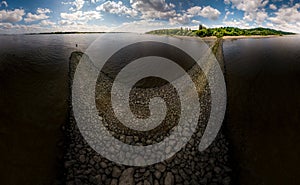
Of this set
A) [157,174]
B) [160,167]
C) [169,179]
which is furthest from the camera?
[160,167]

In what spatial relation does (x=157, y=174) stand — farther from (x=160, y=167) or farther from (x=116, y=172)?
(x=116, y=172)

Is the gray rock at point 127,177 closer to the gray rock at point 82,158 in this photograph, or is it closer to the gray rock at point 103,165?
the gray rock at point 103,165

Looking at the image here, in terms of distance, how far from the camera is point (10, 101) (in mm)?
15094

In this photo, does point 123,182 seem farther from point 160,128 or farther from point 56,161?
point 160,128

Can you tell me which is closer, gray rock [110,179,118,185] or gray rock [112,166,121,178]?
gray rock [110,179,118,185]

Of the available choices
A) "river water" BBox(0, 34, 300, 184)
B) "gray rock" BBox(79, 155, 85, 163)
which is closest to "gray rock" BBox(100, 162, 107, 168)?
"gray rock" BBox(79, 155, 85, 163)

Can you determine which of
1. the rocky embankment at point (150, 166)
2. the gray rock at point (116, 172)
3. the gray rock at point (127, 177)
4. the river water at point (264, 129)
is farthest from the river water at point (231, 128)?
the gray rock at point (127, 177)

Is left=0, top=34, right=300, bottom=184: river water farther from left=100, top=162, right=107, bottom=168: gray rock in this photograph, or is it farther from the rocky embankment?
left=100, top=162, right=107, bottom=168: gray rock

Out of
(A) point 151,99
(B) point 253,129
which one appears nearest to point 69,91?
(A) point 151,99

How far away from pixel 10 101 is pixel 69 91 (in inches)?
172

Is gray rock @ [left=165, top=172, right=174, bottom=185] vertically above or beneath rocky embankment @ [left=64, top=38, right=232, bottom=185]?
beneath

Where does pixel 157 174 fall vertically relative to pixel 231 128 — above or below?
below

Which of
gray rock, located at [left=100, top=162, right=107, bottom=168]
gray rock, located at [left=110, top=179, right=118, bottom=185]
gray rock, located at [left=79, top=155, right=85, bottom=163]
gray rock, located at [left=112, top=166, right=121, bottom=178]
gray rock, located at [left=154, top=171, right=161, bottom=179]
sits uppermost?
gray rock, located at [left=79, top=155, right=85, bottom=163]

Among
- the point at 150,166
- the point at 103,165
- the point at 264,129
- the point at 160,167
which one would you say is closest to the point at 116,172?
the point at 103,165
